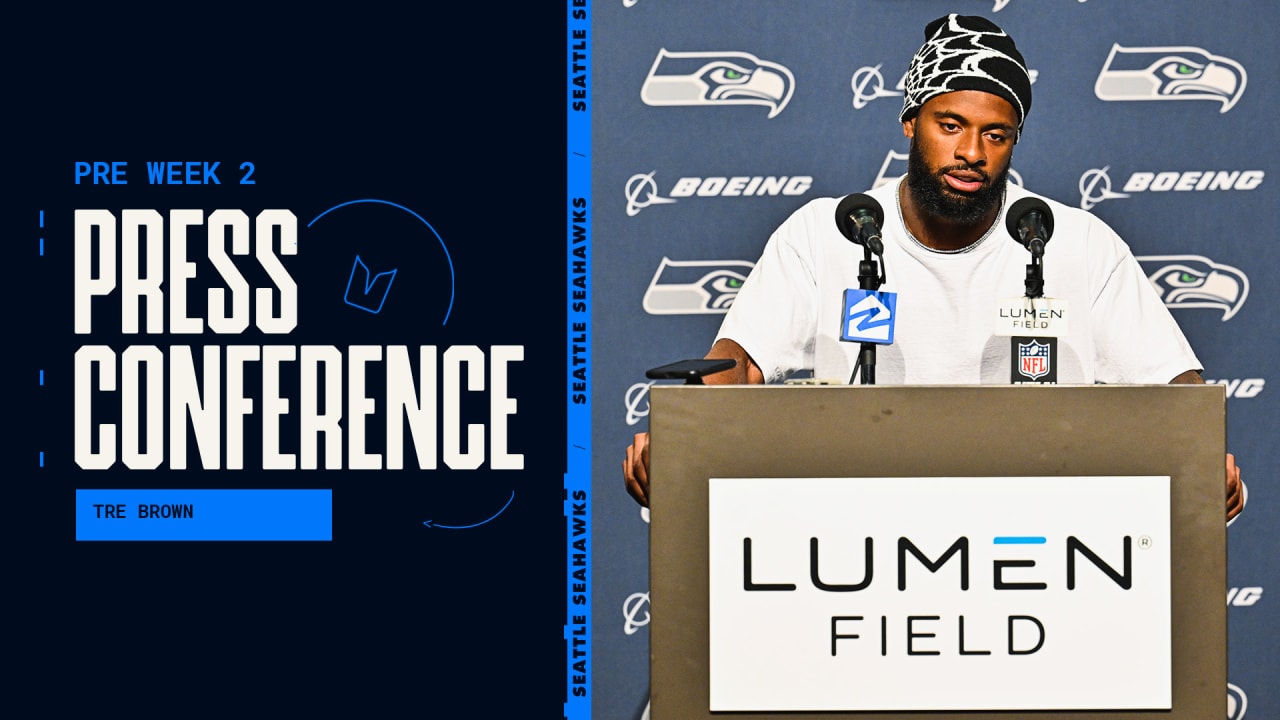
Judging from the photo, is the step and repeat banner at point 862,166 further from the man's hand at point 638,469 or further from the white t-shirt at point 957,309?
the man's hand at point 638,469

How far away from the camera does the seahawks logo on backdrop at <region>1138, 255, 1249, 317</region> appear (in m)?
A: 3.09

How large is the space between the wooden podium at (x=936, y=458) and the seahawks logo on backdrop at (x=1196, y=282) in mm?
1824

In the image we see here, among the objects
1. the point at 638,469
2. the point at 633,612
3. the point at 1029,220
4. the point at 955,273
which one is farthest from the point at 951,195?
the point at 633,612

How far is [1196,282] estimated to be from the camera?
10.2 feet

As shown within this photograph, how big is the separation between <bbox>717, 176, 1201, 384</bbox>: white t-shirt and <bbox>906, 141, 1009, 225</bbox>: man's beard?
2.9 inches

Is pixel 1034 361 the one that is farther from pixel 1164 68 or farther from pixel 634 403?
pixel 1164 68

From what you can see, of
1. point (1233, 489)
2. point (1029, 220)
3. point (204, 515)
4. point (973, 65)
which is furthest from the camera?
point (204, 515)

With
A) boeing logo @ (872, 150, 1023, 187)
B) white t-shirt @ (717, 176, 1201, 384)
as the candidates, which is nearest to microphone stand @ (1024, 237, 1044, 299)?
white t-shirt @ (717, 176, 1201, 384)

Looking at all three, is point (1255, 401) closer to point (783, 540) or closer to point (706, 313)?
point (706, 313)

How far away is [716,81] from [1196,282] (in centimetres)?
138

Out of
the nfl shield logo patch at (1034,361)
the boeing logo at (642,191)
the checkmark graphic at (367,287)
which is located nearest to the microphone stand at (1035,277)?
the nfl shield logo patch at (1034,361)

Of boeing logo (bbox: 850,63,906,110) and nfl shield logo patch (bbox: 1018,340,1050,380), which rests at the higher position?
boeing logo (bbox: 850,63,906,110)

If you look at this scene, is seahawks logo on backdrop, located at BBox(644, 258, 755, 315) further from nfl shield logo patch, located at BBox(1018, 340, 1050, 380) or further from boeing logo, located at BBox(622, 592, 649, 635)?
nfl shield logo patch, located at BBox(1018, 340, 1050, 380)

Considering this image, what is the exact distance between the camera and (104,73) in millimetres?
3232
